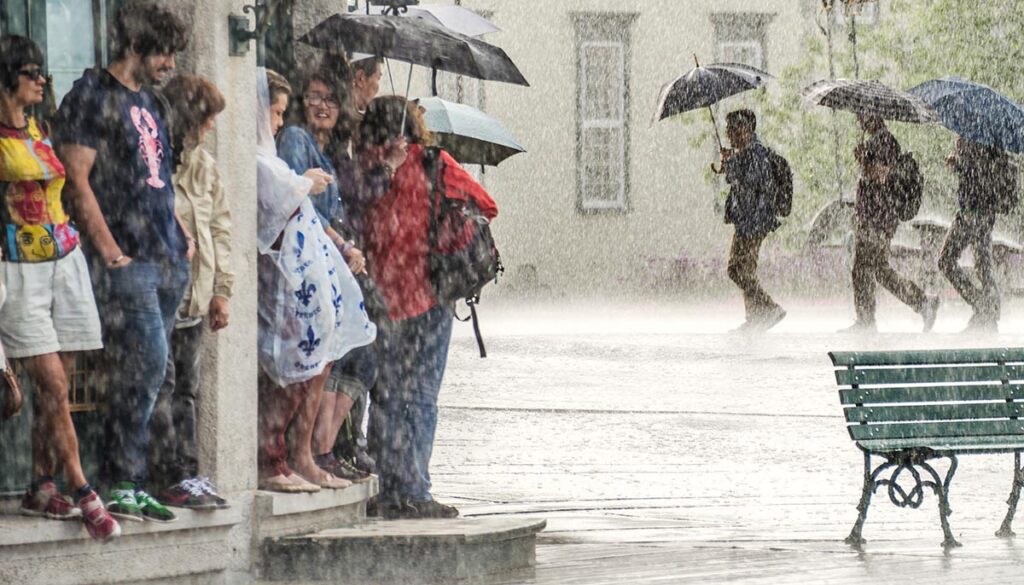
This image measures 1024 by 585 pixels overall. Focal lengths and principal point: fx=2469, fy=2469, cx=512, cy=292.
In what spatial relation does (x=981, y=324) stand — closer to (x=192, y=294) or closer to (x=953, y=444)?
(x=953, y=444)

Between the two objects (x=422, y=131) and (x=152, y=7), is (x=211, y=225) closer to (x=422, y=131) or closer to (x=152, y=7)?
(x=152, y=7)

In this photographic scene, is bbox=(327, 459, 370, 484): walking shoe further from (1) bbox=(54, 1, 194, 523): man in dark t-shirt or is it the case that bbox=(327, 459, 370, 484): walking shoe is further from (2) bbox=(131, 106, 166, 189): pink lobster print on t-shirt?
(2) bbox=(131, 106, 166, 189): pink lobster print on t-shirt

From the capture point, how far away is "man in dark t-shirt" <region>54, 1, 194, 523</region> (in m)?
7.82

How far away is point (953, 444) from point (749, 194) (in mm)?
11977

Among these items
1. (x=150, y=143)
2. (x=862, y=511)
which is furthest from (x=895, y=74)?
(x=150, y=143)

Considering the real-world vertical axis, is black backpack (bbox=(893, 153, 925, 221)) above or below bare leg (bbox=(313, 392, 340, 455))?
above

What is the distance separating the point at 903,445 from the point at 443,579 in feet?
7.25

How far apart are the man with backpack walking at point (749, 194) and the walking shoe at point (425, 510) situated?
1234 centimetres

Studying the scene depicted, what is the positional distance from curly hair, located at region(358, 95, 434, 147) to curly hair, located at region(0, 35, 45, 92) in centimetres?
206

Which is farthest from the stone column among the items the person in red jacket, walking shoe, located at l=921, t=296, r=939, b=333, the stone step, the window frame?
the window frame

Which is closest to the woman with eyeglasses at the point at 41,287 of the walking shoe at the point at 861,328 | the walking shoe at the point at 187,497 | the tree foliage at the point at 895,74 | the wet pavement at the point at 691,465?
the walking shoe at the point at 187,497

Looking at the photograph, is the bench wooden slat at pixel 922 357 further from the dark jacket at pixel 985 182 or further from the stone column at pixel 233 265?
the dark jacket at pixel 985 182

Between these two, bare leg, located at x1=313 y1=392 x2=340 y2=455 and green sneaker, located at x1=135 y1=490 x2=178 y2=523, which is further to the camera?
bare leg, located at x1=313 y1=392 x2=340 y2=455

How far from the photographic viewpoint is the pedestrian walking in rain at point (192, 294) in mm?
8164
